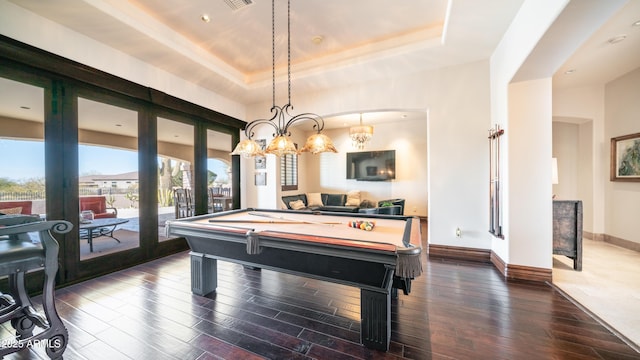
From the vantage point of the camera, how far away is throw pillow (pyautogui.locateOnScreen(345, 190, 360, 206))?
7580 millimetres

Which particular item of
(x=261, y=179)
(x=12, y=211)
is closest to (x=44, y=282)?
(x=12, y=211)

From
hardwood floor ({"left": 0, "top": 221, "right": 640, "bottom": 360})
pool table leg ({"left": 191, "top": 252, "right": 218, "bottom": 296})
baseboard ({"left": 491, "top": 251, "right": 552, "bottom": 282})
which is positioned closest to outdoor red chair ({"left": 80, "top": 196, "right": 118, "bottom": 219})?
hardwood floor ({"left": 0, "top": 221, "right": 640, "bottom": 360})

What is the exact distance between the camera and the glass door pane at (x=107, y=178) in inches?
118

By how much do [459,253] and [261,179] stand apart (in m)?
4.20

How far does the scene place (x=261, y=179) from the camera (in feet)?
17.7

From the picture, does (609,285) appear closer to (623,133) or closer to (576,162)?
(623,133)

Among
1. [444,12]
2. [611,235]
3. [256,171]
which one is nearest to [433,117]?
[444,12]

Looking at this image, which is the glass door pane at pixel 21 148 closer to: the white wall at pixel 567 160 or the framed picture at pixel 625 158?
the framed picture at pixel 625 158

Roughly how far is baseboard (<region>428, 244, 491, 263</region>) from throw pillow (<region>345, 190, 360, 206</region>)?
383 centimetres

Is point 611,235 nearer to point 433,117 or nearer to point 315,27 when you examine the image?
point 433,117

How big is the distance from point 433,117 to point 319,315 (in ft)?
11.3

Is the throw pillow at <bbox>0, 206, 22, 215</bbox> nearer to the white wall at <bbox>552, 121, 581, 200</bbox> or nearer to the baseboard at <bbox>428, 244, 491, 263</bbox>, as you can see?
the baseboard at <bbox>428, 244, 491, 263</bbox>

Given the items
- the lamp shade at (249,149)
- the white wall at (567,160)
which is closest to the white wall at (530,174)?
the lamp shade at (249,149)

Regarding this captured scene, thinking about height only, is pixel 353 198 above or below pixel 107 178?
below
